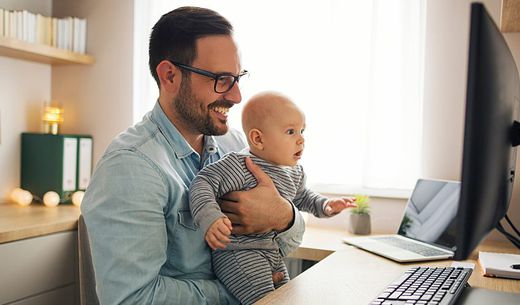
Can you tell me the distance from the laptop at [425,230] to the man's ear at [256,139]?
0.55 metres

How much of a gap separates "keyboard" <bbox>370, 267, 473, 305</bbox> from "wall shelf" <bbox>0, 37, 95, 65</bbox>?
2.16 metres

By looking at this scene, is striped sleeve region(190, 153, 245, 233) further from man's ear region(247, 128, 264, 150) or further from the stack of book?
the stack of book

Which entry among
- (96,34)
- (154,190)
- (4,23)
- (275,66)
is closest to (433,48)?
(275,66)

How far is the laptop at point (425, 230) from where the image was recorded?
1.79 meters

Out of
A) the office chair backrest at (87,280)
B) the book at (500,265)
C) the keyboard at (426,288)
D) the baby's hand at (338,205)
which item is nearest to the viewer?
the keyboard at (426,288)

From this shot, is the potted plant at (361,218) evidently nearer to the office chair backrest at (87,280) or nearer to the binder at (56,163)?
the office chair backrest at (87,280)

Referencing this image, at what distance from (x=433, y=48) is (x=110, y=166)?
1.61 m

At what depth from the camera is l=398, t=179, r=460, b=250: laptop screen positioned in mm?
1930

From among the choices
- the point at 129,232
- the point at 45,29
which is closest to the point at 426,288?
the point at 129,232

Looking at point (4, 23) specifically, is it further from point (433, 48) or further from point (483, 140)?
point (483, 140)

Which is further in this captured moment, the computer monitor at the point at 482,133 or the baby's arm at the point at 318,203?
the baby's arm at the point at 318,203

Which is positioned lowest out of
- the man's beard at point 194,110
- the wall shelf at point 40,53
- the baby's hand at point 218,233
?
the baby's hand at point 218,233

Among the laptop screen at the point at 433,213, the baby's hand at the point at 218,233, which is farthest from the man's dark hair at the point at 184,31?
the laptop screen at the point at 433,213

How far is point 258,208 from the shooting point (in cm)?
146
